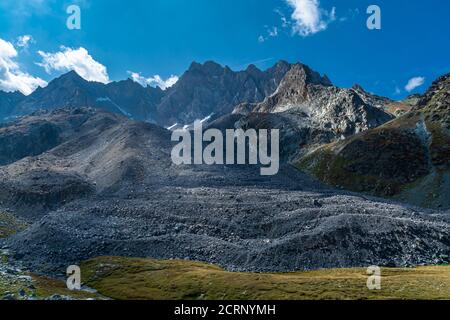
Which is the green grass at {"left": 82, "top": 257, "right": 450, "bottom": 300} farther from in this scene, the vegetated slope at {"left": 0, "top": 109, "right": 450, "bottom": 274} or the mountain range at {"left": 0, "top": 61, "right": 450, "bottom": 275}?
the mountain range at {"left": 0, "top": 61, "right": 450, "bottom": 275}

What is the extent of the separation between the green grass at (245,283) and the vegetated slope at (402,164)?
85229 mm

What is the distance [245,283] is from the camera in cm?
6588

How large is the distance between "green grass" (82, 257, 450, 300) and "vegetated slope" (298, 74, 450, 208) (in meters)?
85.2

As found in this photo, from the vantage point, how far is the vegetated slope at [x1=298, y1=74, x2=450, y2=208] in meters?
158

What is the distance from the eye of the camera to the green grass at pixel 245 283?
61000 mm

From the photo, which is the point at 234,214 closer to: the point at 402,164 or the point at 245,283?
the point at 245,283

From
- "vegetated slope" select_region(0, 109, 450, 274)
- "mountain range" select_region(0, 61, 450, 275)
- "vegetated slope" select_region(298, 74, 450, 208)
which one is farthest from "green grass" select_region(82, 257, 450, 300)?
"vegetated slope" select_region(298, 74, 450, 208)

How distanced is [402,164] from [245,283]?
436 ft

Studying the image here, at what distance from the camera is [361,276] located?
→ 70.8 m

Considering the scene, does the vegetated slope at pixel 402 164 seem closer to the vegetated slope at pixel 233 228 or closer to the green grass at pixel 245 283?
the vegetated slope at pixel 233 228

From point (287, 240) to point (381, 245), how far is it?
19.8 metres

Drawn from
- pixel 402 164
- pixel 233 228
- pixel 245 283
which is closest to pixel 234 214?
pixel 233 228
